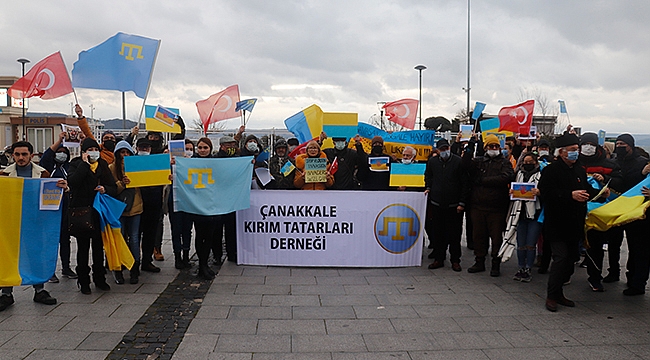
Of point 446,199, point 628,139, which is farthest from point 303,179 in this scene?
point 628,139

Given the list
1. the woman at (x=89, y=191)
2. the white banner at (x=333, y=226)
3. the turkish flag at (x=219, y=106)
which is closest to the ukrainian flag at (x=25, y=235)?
the woman at (x=89, y=191)

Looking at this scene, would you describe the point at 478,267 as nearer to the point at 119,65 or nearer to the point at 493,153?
the point at 493,153

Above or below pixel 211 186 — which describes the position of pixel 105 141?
above

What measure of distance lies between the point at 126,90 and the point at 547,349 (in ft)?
22.5

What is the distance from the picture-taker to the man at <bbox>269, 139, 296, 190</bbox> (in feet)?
27.1

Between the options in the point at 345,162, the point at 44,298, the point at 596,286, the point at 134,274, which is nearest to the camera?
the point at 44,298

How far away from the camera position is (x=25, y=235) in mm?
5934

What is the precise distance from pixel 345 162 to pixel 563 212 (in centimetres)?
371

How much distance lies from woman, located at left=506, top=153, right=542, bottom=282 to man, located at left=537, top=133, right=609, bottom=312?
1.13 m

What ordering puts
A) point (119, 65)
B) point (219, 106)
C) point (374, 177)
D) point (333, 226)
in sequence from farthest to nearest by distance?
point (219, 106)
point (374, 177)
point (119, 65)
point (333, 226)

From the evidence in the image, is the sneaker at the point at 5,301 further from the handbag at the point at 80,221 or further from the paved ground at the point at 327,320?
the handbag at the point at 80,221

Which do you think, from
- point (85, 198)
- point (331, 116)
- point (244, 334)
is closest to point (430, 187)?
point (331, 116)

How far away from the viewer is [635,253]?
21.6 feet

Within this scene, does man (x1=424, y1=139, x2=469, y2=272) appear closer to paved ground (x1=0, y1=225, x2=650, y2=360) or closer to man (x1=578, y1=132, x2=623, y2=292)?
paved ground (x1=0, y1=225, x2=650, y2=360)
